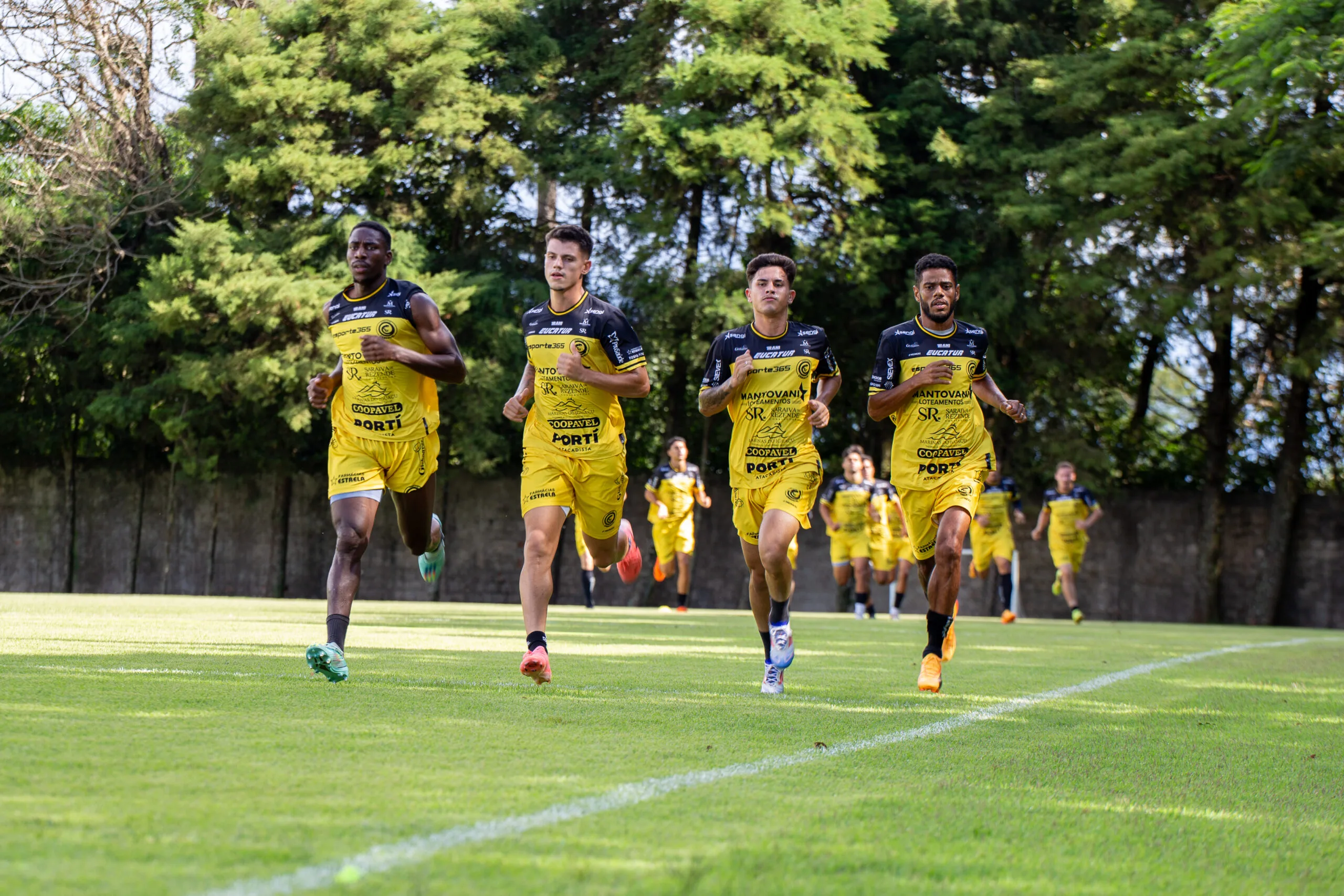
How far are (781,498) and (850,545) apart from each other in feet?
47.8

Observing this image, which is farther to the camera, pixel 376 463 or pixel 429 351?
pixel 429 351

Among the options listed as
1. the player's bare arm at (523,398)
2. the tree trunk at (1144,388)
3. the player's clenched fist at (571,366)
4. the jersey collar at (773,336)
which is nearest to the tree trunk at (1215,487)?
the tree trunk at (1144,388)

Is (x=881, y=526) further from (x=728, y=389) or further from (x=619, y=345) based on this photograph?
(x=619, y=345)

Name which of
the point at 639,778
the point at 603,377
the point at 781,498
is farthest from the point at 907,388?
the point at 639,778

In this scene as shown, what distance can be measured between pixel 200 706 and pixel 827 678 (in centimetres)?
432

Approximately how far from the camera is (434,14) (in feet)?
104

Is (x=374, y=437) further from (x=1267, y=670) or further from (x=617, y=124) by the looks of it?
(x=617, y=124)

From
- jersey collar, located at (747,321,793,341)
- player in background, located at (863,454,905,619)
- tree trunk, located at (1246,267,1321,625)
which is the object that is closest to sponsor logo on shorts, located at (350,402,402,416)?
jersey collar, located at (747,321,793,341)

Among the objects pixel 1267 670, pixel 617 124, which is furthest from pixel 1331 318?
pixel 1267 670

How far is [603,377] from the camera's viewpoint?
778 centimetres

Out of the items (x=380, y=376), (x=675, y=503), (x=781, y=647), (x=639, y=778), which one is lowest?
(x=639, y=778)

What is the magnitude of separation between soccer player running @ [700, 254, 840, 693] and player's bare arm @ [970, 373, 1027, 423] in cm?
116

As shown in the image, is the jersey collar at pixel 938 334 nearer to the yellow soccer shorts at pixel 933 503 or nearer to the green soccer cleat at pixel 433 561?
the yellow soccer shorts at pixel 933 503

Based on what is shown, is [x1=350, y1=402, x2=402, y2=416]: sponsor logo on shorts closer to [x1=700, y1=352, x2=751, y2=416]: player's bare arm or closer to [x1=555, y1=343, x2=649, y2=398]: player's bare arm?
[x1=555, y1=343, x2=649, y2=398]: player's bare arm
